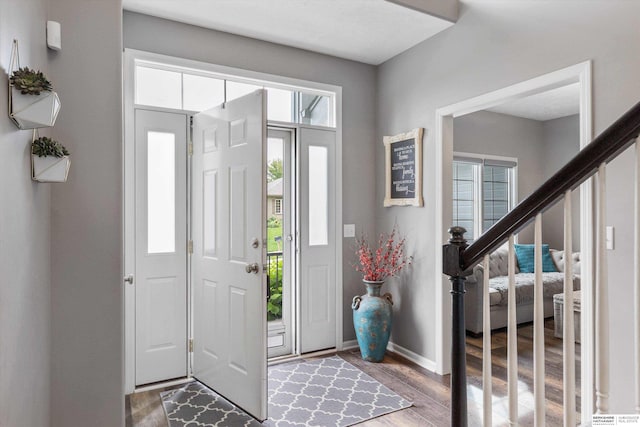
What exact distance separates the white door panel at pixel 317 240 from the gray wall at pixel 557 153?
3.71 m

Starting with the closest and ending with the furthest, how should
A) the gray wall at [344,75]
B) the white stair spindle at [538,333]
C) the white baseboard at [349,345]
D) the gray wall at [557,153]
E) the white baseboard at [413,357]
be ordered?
the white stair spindle at [538,333]
the gray wall at [344,75]
the white baseboard at [413,357]
the white baseboard at [349,345]
the gray wall at [557,153]

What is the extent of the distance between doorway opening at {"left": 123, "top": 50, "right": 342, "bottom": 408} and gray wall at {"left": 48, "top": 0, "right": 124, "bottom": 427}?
0.84 meters

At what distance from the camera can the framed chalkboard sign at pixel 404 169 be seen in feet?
10.9

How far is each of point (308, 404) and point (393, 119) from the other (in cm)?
250

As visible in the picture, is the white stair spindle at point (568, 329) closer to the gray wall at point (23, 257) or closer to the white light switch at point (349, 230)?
the gray wall at point (23, 257)

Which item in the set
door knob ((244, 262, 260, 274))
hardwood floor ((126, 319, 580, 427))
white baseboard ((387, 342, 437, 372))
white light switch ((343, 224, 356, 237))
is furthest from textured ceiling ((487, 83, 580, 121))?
door knob ((244, 262, 260, 274))

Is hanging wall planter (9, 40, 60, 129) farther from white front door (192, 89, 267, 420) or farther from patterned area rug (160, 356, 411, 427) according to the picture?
patterned area rug (160, 356, 411, 427)

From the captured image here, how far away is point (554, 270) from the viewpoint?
5098mm

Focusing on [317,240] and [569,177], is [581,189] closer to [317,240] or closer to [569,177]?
[569,177]

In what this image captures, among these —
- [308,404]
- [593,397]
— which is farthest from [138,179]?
[593,397]

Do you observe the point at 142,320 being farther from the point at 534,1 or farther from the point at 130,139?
the point at 534,1

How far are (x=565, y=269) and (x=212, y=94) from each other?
285 centimetres

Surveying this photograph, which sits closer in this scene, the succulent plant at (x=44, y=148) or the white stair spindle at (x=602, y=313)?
the white stair spindle at (x=602, y=313)

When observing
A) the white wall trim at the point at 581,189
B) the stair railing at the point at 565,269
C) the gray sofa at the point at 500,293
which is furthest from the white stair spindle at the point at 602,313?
the gray sofa at the point at 500,293
